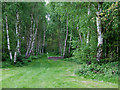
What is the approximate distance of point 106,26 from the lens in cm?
827

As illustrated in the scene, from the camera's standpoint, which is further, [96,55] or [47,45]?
[47,45]

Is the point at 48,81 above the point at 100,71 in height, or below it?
below

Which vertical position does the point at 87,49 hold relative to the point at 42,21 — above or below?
below

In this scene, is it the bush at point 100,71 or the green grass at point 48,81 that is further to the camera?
the bush at point 100,71

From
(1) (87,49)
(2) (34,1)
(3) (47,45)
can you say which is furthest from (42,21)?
(1) (87,49)

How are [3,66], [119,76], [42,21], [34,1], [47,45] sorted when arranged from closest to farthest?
[119,76], [3,66], [34,1], [42,21], [47,45]

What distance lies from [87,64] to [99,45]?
1728 mm

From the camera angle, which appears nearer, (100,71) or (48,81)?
(48,81)

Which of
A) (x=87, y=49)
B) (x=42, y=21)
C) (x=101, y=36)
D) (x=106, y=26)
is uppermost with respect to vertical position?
(x=42, y=21)

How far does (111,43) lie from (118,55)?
1.01 meters

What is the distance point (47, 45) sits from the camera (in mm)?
37594

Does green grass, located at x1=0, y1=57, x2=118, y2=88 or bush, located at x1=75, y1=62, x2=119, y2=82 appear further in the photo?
bush, located at x1=75, y1=62, x2=119, y2=82

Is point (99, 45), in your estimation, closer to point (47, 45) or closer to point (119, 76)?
point (119, 76)

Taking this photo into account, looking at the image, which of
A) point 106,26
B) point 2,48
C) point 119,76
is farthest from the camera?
point 2,48
